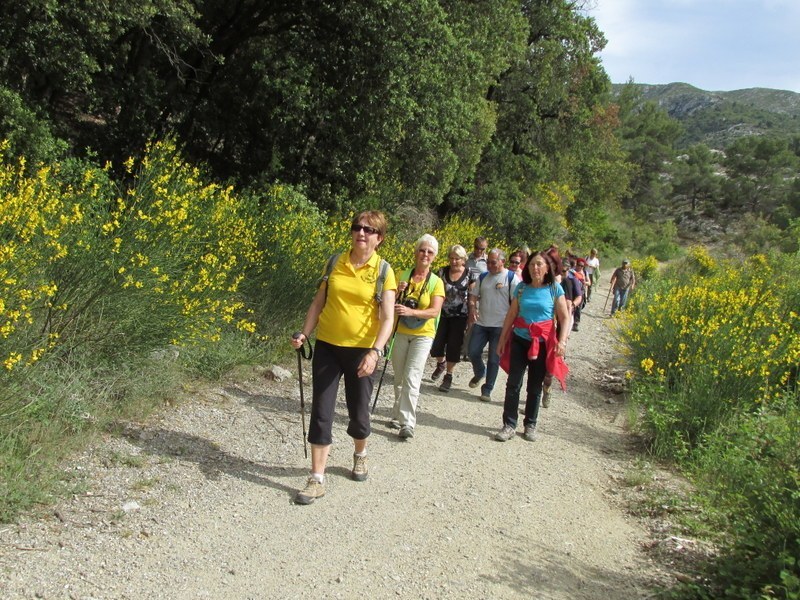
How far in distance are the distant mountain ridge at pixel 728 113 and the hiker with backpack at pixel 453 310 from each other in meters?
116

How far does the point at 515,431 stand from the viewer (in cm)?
625

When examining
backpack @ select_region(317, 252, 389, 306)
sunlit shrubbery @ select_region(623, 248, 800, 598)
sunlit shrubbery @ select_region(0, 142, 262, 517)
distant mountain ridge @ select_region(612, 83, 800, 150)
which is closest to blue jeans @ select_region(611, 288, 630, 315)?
sunlit shrubbery @ select_region(623, 248, 800, 598)

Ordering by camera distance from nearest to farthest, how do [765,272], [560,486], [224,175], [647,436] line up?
[560,486] → [647,436] → [765,272] → [224,175]

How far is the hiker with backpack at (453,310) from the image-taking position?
7434 mm

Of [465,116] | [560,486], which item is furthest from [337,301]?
[465,116]

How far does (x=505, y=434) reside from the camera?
601 centimetres

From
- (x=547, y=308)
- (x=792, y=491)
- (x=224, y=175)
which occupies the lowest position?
(x=792, y=491)

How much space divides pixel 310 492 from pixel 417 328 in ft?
6.54

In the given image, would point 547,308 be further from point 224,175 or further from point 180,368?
point 224,175

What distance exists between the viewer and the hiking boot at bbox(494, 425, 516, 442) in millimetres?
5996

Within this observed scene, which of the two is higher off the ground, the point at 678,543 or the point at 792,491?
the point at 792,491

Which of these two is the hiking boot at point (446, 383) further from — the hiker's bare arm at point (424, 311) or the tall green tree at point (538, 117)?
the tall green tree at point (538, 117)

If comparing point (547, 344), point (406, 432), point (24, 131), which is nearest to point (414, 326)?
point (406, 432)

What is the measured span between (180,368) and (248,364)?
1078 mm
